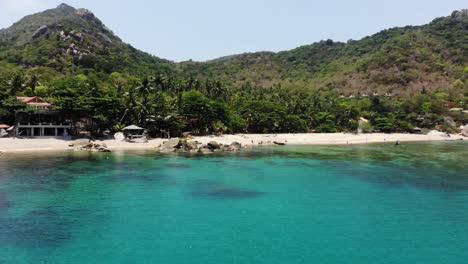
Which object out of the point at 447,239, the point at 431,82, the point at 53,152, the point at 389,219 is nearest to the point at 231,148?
the point at 53,152

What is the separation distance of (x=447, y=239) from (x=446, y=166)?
3287cm

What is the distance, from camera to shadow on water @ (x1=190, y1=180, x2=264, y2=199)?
98.4ft

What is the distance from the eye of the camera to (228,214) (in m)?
24.7

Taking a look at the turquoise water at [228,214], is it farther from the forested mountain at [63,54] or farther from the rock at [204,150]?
the forested mountain at [63,54]

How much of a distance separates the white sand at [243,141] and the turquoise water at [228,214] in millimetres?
16570

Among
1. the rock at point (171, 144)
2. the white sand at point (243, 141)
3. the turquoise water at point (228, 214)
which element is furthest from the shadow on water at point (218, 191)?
the white sand at point (243, 141)

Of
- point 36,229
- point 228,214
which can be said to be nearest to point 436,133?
point 228,214

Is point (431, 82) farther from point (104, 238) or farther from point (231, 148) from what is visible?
point (104, 238)

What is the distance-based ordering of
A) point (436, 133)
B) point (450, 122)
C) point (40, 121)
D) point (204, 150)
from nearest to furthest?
point (204, 150) → point (40, 121) → point (436, 133) → point (450, 122)

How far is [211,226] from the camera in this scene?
22172 millimetres

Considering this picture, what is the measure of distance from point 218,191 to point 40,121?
51437 mm

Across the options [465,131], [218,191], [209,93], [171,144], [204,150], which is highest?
[209,93]

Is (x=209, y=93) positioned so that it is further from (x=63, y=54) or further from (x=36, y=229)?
(x=36, y=229)

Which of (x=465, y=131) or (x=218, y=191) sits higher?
(x=465, y=131)
